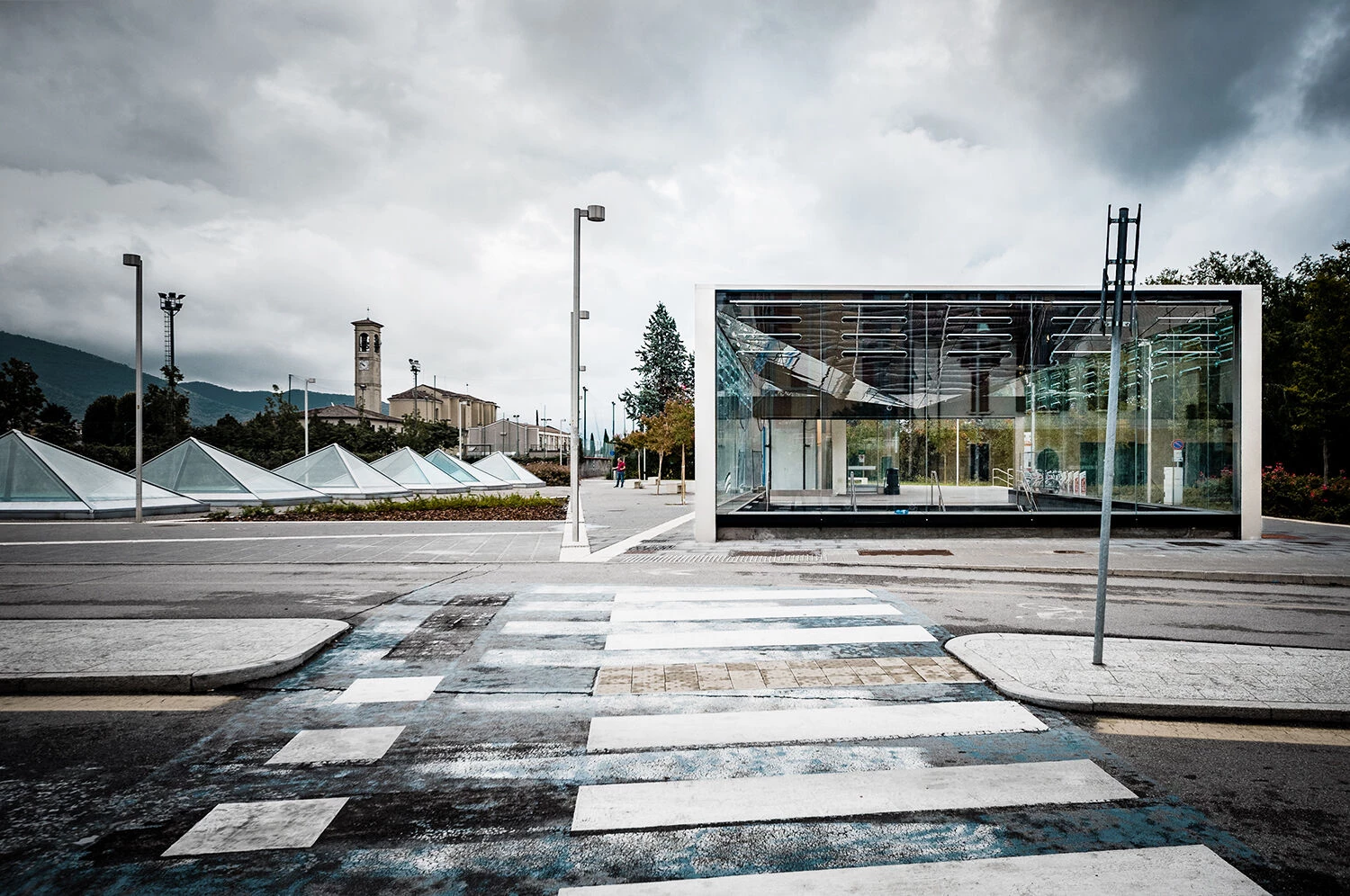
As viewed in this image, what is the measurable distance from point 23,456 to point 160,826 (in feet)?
87.7

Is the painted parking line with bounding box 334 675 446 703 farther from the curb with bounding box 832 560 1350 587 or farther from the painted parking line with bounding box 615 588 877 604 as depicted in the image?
the curb with bounding box 832 560 1350 587

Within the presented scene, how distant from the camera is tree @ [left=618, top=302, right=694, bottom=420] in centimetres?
8688

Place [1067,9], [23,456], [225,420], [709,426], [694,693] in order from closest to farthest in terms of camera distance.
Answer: [694,693], [1067,9], [709,426], [23,456], [225,420]

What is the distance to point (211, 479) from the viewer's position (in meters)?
26.2

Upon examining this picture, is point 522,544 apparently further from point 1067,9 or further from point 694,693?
point 1067,9

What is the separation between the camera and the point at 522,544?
15.8 metres

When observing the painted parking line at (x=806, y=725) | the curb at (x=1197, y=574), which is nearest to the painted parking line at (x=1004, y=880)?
the painted parking line at (x=806, y=725)

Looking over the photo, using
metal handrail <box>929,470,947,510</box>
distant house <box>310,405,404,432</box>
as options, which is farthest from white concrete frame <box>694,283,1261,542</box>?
distant house <box>310,405,404,432</box>

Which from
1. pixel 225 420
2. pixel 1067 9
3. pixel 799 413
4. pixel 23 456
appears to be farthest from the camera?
pixel 225 420

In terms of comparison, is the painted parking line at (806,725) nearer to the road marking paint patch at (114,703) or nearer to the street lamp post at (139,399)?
the road marking paint patch at (114,703)

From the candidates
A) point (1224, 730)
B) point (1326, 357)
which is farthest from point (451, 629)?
point (1326, 357)

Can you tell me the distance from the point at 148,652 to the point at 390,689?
2.35m

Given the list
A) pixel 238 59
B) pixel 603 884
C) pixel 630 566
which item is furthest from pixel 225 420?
pixel 603 884

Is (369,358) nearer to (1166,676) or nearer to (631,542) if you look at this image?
(631,542)
